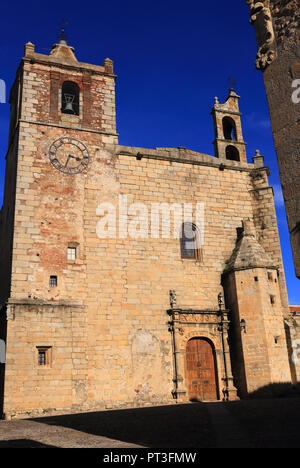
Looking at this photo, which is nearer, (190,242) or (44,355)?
(44,355)

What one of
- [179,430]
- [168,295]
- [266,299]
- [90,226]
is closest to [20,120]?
[90,226]

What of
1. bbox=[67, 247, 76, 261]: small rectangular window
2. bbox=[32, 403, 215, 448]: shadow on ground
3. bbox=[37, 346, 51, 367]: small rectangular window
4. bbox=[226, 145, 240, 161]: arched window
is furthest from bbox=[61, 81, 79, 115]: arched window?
bbox=[32, 403, 215, 448]: shadow on ground

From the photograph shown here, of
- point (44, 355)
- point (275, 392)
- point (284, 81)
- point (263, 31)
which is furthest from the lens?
point (275, 392)

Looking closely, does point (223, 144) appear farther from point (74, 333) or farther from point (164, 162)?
point (74, 333)

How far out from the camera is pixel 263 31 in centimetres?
394

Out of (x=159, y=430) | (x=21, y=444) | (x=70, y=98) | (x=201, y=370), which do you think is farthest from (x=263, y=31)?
(x=70, y=98)

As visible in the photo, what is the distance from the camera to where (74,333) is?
14445mm

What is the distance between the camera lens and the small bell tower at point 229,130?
2006cm

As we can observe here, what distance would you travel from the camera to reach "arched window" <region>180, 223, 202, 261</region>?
56.4ft

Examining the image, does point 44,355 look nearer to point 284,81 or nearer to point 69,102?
point 69,102

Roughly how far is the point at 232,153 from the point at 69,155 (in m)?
7.95

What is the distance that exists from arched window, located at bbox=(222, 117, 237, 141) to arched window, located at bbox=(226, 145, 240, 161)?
455 millimetres

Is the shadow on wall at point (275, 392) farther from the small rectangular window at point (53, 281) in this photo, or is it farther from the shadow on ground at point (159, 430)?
the small rectangular window at point (53, 281)

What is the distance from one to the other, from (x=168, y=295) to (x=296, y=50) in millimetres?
13076
